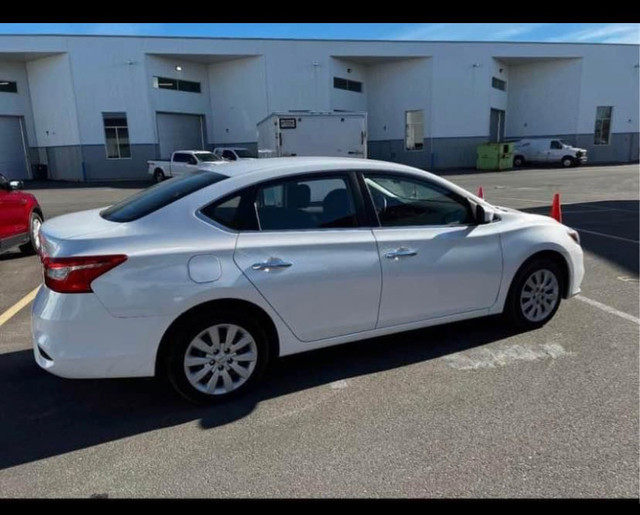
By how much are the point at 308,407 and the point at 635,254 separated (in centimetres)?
649

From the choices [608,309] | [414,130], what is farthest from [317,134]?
[414,130]

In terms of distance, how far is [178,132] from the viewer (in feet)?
98.7

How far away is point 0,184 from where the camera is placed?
694 centimetres

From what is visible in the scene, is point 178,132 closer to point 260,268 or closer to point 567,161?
point 567,161

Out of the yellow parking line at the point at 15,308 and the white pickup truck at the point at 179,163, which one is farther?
the white pickup truck at the point at 179,163

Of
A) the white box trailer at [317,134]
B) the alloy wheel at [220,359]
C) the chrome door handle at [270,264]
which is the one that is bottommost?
the alloy wheel at [220,359]

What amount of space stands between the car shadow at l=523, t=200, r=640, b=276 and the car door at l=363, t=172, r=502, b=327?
3.64 metres

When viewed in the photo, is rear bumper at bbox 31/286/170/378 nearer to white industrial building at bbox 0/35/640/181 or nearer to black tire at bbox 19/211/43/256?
black tire at bbox 19/211/43/256

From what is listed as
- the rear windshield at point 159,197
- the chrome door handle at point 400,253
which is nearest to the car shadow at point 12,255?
the rear windshield at point 159,197

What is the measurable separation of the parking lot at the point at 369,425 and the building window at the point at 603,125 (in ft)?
127

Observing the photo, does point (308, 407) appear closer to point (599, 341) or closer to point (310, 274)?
point (310, 274)

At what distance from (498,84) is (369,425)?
3734cm

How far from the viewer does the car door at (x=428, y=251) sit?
3580 millimetres

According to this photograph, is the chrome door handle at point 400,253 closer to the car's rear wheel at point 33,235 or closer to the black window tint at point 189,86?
the car's rear wheel at point 33,235
